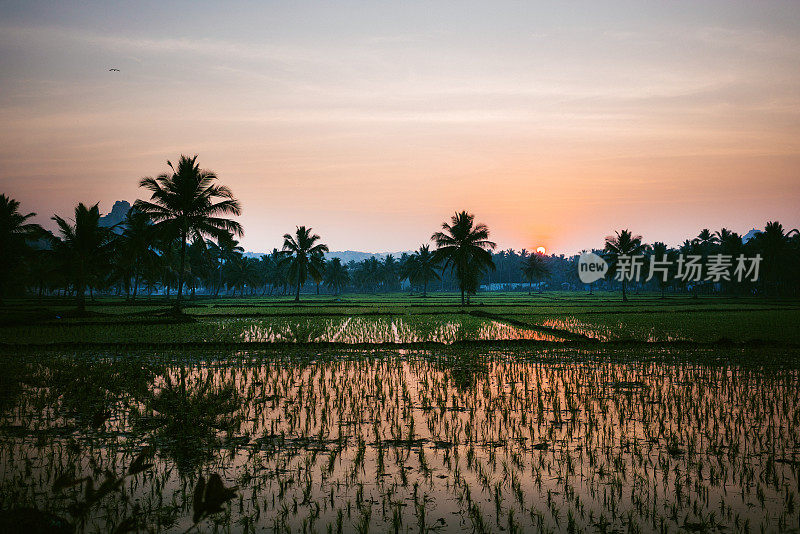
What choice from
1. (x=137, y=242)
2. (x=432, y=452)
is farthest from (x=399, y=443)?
(x=137, y=242)

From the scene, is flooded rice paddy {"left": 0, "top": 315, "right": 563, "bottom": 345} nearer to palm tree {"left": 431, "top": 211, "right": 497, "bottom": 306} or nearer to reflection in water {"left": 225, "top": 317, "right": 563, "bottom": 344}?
reflection in water {"left": 225, "top": 317, "right": 563, "bottom": 344}

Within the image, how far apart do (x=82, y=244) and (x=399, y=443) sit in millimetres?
31001

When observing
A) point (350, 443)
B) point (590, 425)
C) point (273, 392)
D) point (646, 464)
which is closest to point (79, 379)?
point (273, 392)

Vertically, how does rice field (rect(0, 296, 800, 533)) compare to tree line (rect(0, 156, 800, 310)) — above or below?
below

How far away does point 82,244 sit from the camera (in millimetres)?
31141

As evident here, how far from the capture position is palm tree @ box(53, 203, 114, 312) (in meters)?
30.8

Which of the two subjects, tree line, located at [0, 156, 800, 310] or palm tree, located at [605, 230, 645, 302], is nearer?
tree line, located at [0, 156, 800, 310]

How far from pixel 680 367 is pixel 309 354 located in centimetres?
957

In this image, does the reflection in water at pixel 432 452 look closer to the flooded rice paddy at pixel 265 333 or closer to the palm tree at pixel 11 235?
the flooded rice paddy at pixel 265 333

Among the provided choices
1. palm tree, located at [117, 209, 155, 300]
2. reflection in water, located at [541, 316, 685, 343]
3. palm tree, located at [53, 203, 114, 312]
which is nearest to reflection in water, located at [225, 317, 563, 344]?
reflection in water, located at [541, 316, 685, 343]

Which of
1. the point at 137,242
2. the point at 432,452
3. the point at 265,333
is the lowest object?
the point at 265,333

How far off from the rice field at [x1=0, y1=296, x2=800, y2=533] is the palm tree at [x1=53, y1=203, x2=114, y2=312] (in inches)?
741

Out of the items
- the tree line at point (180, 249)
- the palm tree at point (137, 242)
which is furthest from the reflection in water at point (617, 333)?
the palm tree at point (137, 242)

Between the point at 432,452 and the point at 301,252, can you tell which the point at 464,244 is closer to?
the point at 301,252
